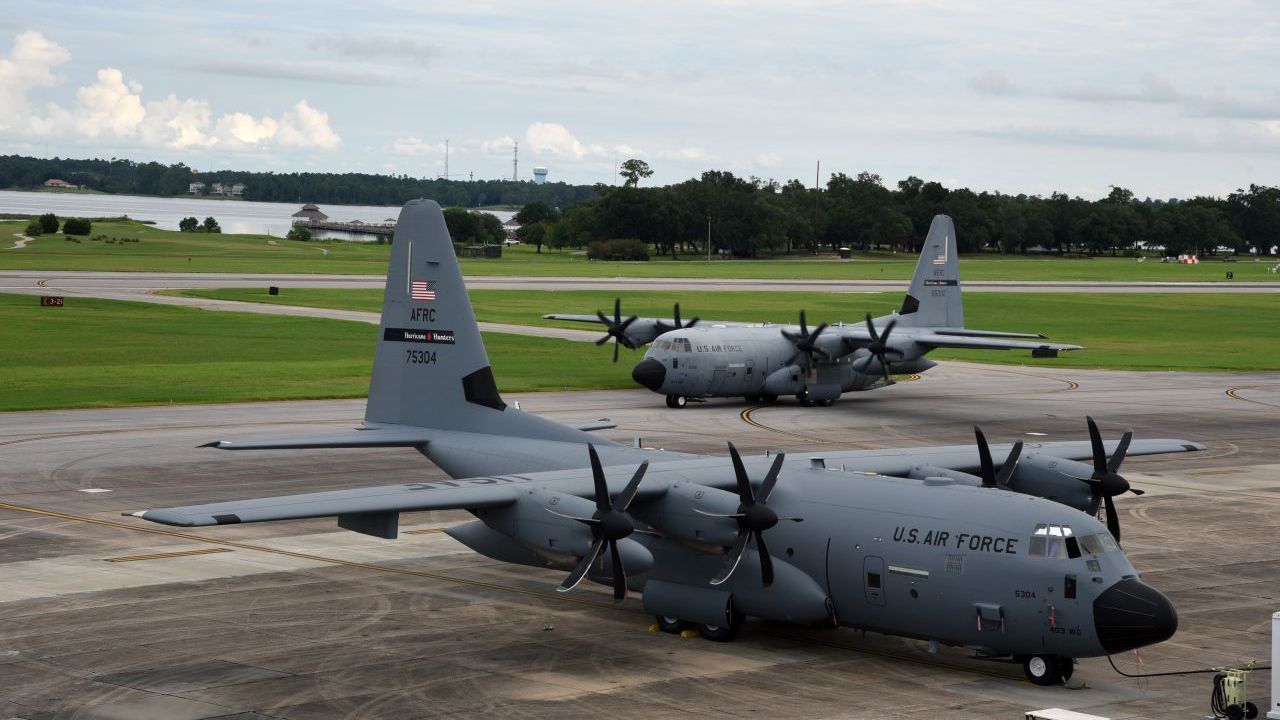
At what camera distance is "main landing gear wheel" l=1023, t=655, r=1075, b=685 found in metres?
22.9

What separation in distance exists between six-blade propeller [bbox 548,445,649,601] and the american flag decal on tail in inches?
361

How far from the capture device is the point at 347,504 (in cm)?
2258

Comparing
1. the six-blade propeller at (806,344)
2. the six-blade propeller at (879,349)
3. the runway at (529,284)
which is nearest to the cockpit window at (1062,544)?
the six-blade propeller at (879,349)

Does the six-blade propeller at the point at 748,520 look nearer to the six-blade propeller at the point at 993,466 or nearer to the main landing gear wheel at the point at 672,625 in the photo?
the main landing gear wheel at the point at 672,625

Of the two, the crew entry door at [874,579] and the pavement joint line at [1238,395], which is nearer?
the crew entry door at [874,579]

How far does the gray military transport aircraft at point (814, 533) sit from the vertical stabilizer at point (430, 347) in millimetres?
1383

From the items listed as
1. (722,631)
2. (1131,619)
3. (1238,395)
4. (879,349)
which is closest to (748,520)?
(722,631)

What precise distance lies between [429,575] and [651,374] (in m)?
29.5

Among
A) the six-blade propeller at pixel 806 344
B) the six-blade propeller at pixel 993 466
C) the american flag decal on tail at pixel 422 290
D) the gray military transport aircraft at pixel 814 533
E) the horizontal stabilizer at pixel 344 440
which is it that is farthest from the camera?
Answer: the six-blade propeller at pixel 806 344

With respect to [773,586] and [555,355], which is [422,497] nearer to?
[773,586]

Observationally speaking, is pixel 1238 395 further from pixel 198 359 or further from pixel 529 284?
pixel 529 284

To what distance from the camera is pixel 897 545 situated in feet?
79.0

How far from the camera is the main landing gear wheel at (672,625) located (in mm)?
26281

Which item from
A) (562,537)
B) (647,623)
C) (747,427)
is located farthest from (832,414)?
(562,537)
